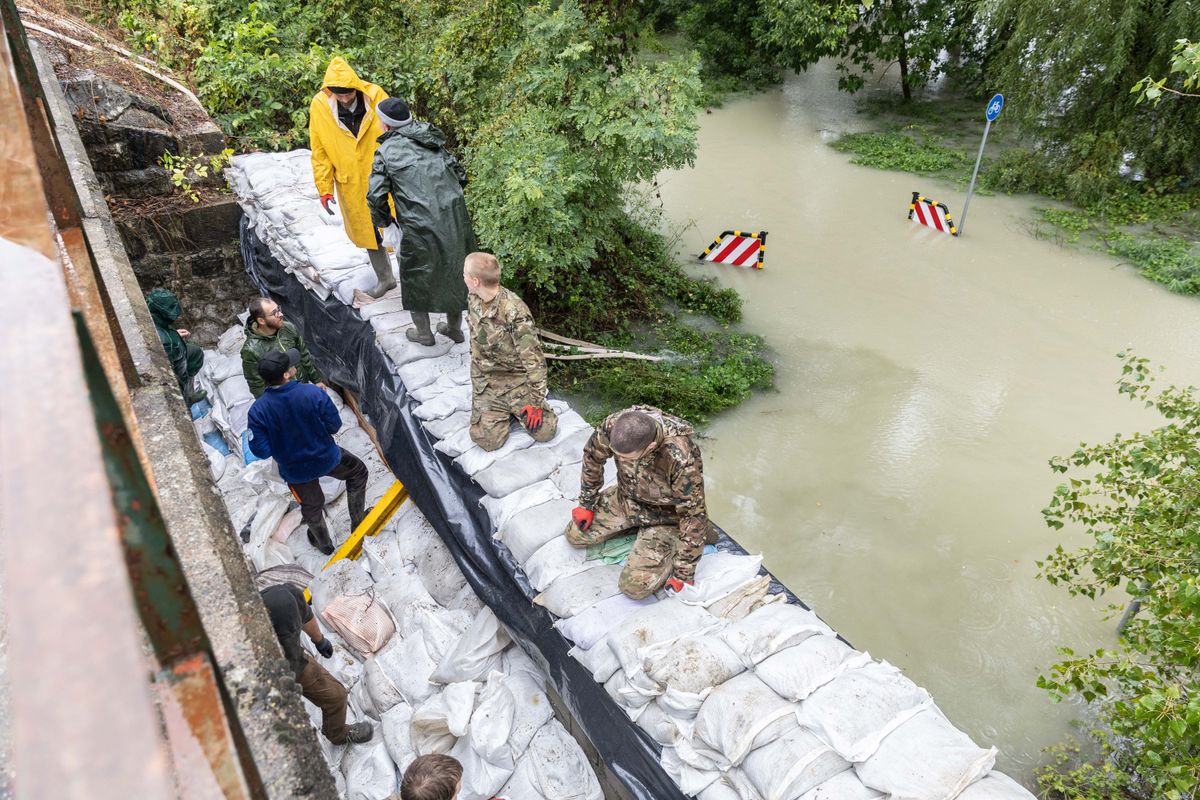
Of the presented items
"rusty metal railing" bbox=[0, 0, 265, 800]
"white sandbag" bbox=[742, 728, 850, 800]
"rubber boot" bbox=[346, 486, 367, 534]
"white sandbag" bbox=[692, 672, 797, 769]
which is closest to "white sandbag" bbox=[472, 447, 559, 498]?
"rubber boot" bbox=[346, 486, 367, 534]

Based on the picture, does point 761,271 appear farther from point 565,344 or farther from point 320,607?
point 320,607

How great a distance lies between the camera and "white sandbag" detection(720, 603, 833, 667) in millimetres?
2898

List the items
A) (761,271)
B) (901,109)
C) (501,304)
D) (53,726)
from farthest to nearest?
1. (901,109)
2. (761,271)
3. (501,304)
4. (53,726)

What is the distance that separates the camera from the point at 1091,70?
9.45 metres

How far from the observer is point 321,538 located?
4.52 metres

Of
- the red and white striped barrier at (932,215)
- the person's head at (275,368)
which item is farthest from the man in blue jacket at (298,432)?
the red and white striped barrier at (932,215)

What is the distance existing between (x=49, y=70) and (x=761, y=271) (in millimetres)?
6863

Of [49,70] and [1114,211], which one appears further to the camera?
[1114,211]

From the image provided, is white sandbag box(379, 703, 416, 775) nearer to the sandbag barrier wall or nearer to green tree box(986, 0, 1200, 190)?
the sandbag barrier wall

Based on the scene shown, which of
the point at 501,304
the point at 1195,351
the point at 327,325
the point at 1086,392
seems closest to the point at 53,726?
the point at 501,304

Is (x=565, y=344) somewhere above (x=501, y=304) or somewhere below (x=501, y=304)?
below

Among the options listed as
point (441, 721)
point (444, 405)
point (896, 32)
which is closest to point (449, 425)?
point (444, 405)

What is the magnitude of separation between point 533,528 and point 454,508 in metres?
0.70

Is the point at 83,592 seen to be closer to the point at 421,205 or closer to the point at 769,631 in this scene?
the point at 769,631
